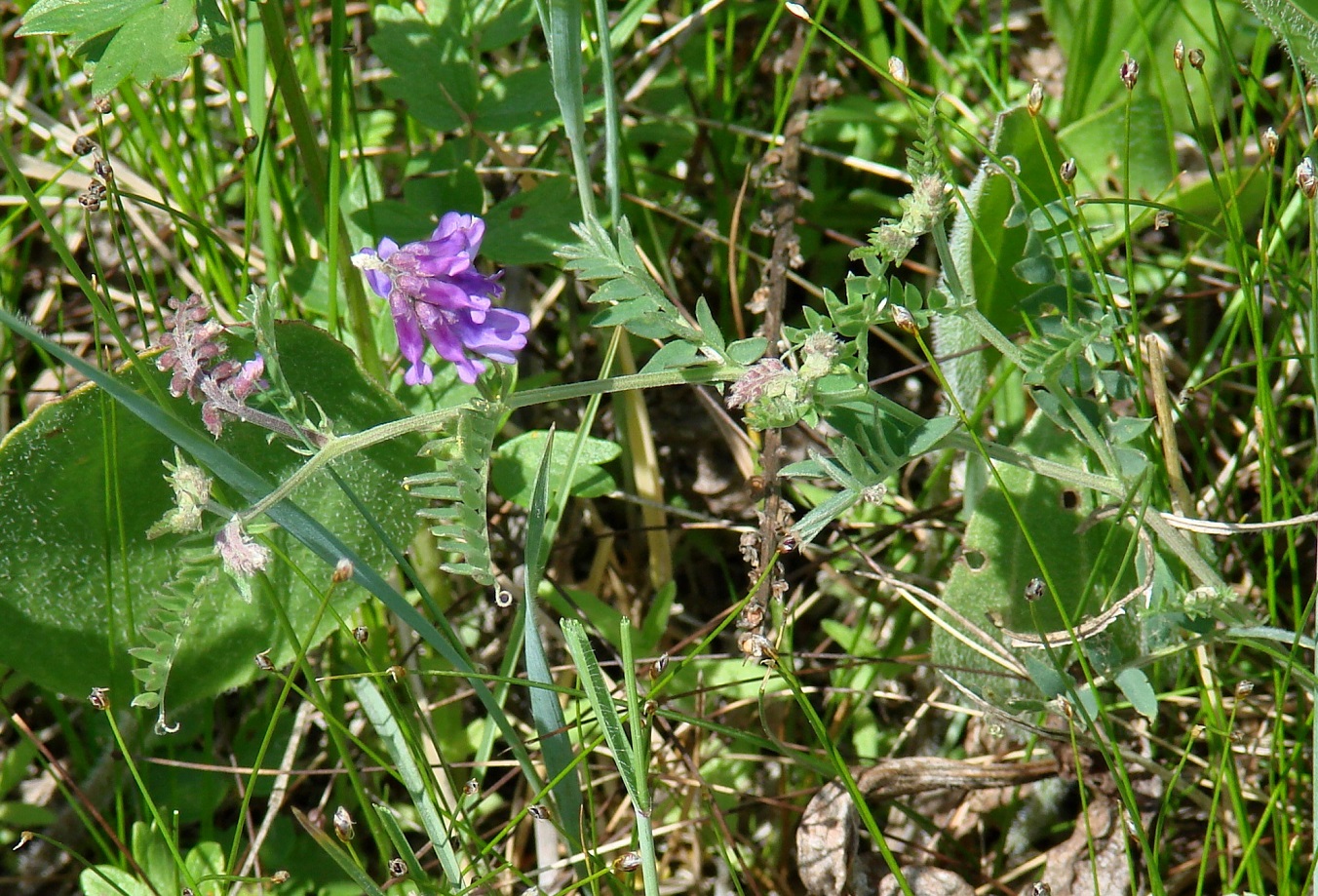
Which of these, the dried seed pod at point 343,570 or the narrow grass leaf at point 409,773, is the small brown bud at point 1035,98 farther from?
the narrow grass leaf at point 409,773

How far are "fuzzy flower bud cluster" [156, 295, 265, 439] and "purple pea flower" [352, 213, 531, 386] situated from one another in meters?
0.15

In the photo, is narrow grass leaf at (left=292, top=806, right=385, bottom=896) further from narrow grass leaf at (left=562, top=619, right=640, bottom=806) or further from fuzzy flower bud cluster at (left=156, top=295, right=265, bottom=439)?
fuzzy flower bud cluster at (left=156, top=295, right=265, bottom=439)

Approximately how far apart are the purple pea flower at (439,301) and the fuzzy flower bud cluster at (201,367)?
147 millimetres

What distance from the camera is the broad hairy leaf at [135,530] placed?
1.44 m

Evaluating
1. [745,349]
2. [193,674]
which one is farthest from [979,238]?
[193,674]

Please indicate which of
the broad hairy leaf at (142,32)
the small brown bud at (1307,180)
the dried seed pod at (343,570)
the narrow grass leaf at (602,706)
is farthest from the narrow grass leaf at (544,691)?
the small brown bud at (1307,180)

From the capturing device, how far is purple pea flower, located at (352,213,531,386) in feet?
3.82

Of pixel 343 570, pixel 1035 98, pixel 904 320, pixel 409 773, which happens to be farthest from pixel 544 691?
pixel 1035 98

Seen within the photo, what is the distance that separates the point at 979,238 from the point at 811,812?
0.75 m

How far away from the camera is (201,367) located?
121 cm

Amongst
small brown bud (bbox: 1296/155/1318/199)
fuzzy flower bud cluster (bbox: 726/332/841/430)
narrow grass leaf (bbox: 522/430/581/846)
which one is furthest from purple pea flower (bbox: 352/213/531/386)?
small brown bud (bbox: 1296/155/1318/199)

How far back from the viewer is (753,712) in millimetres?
1755

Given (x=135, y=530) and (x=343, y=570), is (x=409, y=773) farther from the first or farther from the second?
(x=135, y=530)

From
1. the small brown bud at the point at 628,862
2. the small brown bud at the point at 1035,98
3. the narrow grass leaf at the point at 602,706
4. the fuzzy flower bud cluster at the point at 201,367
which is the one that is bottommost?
the small brown bud at the point at 628,862
